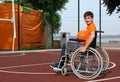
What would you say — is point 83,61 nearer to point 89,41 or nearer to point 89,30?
point 89,41

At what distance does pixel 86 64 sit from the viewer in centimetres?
784

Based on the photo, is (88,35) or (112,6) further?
(112,6)

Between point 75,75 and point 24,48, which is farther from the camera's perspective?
point 24,48

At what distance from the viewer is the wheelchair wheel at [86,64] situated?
7.62 meters

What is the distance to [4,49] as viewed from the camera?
66.3 feet

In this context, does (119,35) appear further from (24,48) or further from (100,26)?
(24,48)

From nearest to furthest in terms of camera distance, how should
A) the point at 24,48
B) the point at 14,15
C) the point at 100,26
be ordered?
the point at 14,15, the point at 24,48, the point at 100,26

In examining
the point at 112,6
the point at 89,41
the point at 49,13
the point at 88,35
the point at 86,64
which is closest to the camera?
the point at 89,41

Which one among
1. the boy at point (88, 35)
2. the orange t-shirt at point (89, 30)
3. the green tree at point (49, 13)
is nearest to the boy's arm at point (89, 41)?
the boy at point (88, 35)

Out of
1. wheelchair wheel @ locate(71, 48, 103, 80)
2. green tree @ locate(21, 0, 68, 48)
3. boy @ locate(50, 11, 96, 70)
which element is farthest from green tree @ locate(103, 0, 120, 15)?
wheelchair wheel @ locate(71, 48, 103, 80)

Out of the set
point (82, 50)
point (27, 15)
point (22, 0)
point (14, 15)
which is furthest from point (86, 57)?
point (22, 0)

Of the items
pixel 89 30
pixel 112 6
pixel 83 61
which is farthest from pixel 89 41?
pixel 112 6

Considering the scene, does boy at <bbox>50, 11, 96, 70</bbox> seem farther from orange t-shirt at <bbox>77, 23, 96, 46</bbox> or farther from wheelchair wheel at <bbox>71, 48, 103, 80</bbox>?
wheelchair wheel at <bbox>71, 48, 103, 80</bbox>

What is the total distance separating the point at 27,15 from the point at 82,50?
1426 cm
